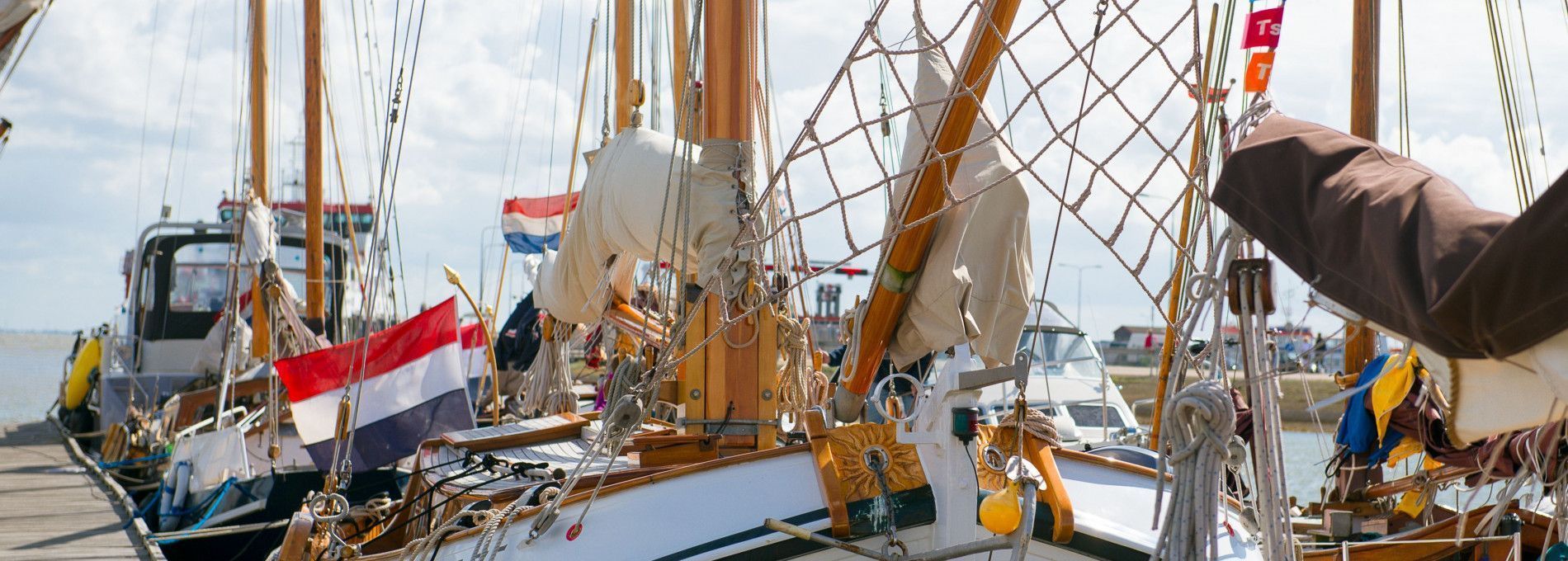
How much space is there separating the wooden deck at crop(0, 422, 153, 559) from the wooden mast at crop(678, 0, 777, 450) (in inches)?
227

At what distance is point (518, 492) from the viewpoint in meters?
5.43

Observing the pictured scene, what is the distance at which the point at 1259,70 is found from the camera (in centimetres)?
830

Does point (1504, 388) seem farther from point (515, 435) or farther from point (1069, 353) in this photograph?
point (1069, 353)

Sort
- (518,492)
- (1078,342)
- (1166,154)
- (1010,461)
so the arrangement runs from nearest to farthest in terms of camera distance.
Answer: (1010,461)
(1166,154)
(518,492)
(1078,342)

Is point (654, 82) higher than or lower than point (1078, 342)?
higher

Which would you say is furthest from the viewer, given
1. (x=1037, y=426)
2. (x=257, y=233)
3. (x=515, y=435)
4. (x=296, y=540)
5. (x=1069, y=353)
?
(x=1069, y=353)

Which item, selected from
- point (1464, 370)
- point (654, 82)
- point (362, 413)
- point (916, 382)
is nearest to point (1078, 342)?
point (654, 82)

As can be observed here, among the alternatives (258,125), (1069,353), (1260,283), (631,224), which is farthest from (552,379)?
(1260,283)

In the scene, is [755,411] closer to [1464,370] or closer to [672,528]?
[672,528]

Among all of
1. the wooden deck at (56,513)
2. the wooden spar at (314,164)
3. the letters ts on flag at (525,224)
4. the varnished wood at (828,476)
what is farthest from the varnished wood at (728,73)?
the letters ts on flag at (525,224)

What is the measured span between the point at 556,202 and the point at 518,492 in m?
11.5

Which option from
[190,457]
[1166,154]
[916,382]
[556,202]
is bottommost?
[190,457]

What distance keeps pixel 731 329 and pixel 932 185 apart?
1.26m

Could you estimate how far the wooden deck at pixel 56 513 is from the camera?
376 inches
